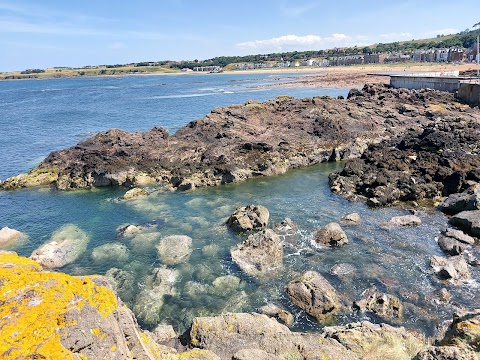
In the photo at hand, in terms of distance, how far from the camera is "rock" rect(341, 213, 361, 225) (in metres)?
27.8

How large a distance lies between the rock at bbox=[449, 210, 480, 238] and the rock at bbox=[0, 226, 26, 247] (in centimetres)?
3344

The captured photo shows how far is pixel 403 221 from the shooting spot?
2712cm

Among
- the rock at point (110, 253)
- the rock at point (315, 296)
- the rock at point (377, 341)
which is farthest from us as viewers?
the rock at point (110, 253)

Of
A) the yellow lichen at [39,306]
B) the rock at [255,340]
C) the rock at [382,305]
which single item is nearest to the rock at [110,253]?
the rock at [255,340]

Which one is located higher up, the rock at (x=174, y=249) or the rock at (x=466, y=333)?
the rock at (x=466, y=333)

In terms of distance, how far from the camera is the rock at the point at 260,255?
2195 centimetres

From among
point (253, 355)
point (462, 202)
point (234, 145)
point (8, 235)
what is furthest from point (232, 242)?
point (234, 145)

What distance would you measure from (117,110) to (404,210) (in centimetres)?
9224

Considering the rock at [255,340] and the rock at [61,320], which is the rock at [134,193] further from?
the rock at [61,320]

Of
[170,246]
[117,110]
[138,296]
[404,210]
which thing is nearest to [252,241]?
[170,246]

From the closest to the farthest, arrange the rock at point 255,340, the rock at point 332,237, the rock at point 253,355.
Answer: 1. the rock at point 253,355
2. the rock at point 255,340
3. the rock at point 332,237

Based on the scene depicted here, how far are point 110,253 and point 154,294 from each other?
6388mm

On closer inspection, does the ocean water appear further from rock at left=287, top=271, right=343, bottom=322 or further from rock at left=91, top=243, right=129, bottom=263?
rock at left=287, top=271, right=343, bottom=322

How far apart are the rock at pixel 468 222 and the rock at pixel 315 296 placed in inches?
500
